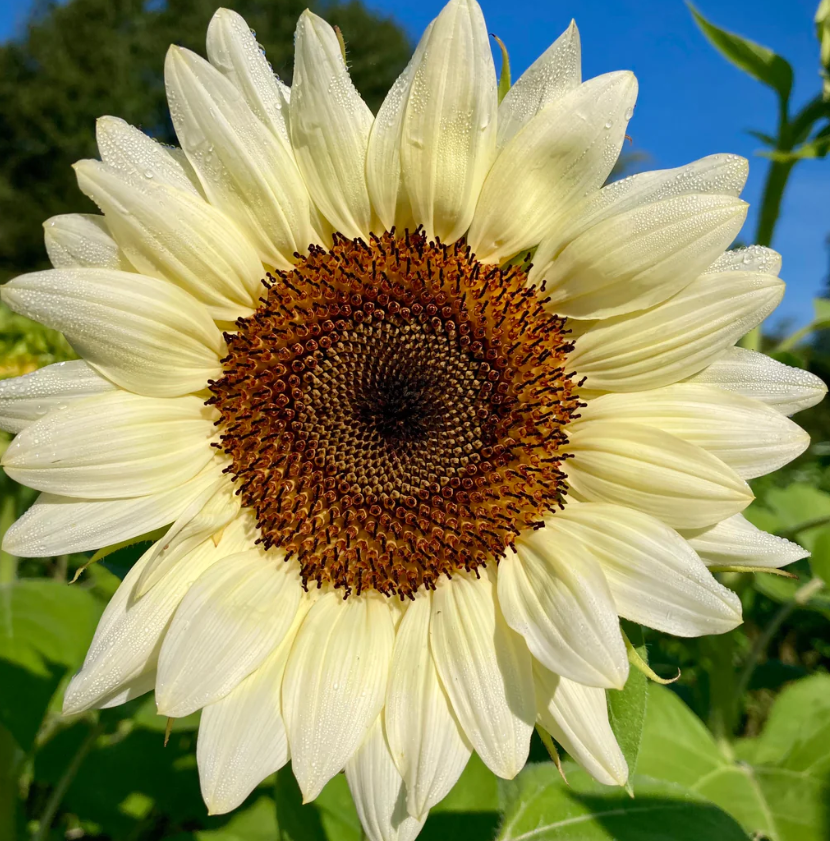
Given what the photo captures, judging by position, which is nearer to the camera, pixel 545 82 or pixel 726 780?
pixel 545 82

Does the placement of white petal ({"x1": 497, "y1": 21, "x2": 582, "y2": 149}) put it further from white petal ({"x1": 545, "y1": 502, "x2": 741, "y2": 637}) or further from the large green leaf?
the large green leaf

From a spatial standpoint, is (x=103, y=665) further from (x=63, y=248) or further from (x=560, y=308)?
(x=560, y=308)

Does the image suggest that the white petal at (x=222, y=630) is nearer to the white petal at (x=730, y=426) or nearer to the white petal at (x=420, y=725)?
the white petal at (x=420, y=725)

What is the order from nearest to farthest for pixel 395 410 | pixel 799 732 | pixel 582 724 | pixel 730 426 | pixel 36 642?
pixel 582 724 < pixel 730 426 < pixel 395 410 < pixel 36 642 < pixel 799 732

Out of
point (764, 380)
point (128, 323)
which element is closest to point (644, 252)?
point (764, 380)

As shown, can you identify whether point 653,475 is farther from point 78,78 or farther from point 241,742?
point 78,78

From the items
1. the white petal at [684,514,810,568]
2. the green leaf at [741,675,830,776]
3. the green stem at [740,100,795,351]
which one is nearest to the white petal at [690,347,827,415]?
the white petal at [684,514,810,568]

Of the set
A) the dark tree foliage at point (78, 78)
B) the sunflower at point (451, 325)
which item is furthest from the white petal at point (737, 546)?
the dark tree foliage at point (78, 78)
